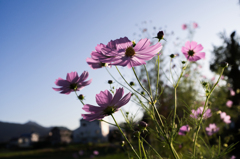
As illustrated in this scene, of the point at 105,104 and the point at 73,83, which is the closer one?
the point at 105,104

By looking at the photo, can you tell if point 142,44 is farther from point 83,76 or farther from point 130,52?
point 83,76

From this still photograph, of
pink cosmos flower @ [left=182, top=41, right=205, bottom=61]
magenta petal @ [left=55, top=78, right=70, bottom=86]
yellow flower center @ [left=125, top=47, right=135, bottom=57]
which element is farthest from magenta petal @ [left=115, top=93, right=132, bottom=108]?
pink cosmos flower @ [left=182, top=41, right=205, bottom=61]

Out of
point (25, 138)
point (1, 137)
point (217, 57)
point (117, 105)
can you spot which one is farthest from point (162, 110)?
point (1, 137)

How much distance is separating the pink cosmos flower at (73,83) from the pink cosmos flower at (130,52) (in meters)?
0.20

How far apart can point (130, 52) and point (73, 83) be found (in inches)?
10.3

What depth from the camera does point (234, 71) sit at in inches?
333

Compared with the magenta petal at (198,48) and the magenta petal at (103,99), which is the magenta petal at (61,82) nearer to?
the magenta petal at (103,99)

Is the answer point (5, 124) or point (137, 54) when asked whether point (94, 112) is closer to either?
point (137, 54)

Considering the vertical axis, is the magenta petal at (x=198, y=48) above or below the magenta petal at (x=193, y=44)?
below

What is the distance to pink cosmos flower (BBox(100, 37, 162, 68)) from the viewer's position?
58 centimetres

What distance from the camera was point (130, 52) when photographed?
0.62m

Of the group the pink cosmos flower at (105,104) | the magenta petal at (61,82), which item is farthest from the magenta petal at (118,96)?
the magenta petal at (61,82)

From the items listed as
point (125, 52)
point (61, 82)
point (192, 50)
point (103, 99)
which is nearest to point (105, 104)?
point (103, 99)

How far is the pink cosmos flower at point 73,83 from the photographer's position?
2.53 feet
